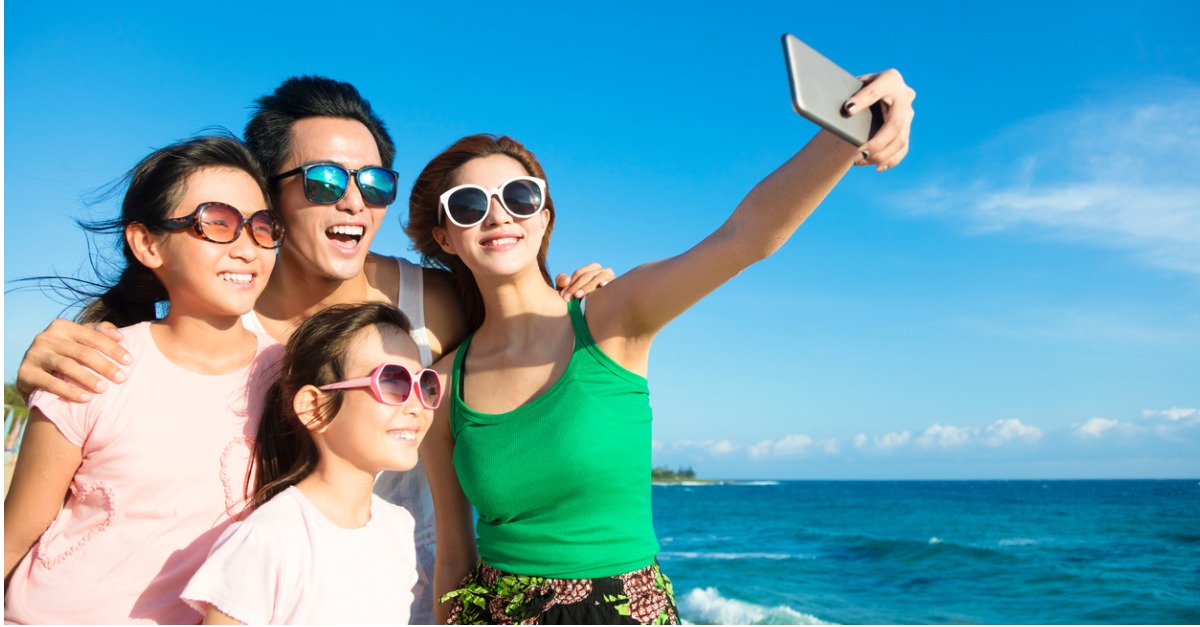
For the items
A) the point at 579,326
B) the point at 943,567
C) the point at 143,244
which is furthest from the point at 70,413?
the point at 943,567

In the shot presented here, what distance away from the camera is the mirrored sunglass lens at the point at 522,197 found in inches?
149

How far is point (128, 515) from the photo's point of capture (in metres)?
2.90

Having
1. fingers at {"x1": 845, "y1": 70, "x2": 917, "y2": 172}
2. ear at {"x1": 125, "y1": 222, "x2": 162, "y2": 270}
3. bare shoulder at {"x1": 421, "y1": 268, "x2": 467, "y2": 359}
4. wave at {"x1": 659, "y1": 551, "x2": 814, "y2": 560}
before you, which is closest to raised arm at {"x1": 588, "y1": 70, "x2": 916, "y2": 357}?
fingers at {"x1": 845, "y1": 70, "x2": 917, "y2": 172}

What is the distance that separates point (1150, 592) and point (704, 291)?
Result: 30013mm

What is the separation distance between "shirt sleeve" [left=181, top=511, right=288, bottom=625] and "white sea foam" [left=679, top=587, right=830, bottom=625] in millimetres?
22232

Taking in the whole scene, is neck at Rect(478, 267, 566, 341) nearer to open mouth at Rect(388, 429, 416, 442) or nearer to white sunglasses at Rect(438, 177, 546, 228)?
white sunglasses at Rect(438, 177, 546, 228)

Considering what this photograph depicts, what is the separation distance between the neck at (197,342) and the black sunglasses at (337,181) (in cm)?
82

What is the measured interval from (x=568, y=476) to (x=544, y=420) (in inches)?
9.3

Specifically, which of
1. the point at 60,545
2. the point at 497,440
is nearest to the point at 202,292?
the point at 60,545

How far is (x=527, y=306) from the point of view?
3.88m

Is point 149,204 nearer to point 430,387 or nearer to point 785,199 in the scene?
point 430,387

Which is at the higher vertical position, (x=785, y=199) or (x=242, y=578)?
(x=785, y=199)

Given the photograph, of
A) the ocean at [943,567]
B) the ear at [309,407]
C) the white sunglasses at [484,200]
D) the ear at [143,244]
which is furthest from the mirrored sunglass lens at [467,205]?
the ocean at [943,567]

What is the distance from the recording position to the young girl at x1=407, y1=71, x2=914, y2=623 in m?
3.42
